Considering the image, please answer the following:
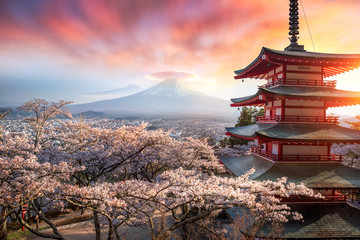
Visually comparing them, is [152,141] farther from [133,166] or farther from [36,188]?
[36,188]

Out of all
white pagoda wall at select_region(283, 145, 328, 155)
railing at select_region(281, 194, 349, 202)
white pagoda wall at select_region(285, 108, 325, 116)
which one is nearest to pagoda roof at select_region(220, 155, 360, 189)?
white pagoda wall at select_region(283, 145, 328, 155)

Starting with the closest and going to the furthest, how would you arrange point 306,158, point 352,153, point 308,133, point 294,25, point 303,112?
point 308,133 < point 306,158 < point 303,112 < point 294,25 < point 352,153

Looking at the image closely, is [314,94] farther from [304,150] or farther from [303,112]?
[304,150]

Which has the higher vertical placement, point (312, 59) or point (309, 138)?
point (312, 59)

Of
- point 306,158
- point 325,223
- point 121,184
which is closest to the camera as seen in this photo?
point 121,184

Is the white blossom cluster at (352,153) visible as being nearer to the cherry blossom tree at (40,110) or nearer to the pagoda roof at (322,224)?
the pagoda roof at (322,224)

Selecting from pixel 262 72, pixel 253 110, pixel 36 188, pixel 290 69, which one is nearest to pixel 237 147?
pixel 253 110

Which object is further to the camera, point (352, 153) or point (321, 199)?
point (352, 153)

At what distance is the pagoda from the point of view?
8414 millimetres

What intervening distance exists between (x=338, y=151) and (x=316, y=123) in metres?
15.4

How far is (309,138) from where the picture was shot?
8.98m

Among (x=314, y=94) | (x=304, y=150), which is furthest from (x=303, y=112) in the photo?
(x=304, y=150)

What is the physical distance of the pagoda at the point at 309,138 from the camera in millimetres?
8414

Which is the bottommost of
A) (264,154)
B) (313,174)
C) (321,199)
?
(321,199)
